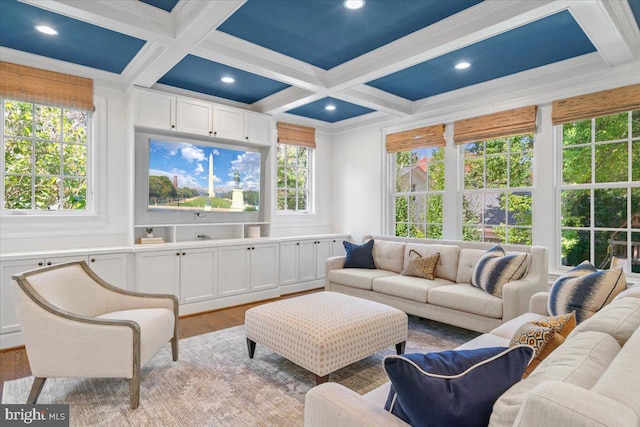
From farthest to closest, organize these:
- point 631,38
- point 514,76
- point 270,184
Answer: point 270,184 < point 514,76 < point 631,38

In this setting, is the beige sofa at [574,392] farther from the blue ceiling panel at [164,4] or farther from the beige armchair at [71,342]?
the blue ceiling panel at [164,4]

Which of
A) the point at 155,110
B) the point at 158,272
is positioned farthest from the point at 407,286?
the point at 155,110

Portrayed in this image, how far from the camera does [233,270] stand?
176 inches

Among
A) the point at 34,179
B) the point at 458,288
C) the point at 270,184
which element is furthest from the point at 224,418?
the point at 270,184

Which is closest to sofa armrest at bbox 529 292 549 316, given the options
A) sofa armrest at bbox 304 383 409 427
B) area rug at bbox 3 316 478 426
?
area rug at bbox 3 316 478 426

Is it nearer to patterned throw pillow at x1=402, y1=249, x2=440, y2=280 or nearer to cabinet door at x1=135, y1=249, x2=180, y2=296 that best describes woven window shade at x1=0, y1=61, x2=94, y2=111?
cabinet door at x1=135, y1=249, x2=180, y2=296

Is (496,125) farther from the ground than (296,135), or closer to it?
closer to it

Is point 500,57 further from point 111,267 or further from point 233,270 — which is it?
point 111,267

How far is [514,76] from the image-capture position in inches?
155

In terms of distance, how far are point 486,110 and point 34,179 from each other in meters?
A: 4.97

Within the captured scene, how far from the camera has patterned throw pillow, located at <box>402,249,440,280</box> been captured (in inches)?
154

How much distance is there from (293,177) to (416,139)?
1.98m

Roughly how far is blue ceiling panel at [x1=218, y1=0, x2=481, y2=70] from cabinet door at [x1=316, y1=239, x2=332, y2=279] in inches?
112

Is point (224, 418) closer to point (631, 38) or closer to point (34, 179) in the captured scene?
point (34, 179)
